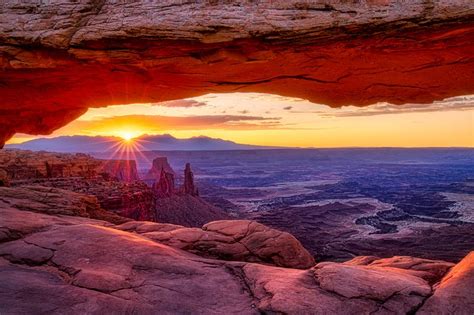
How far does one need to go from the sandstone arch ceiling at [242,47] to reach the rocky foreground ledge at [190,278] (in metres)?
4.03

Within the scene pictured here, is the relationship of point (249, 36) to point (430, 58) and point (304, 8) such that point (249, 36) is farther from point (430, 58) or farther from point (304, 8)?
point (430, 58)

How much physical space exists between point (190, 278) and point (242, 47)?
4949 mm

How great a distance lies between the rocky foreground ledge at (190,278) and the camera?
5867 millimetres

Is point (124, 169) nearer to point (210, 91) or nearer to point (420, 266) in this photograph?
point (210, 91)

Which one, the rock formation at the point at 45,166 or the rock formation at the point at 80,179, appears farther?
the rock formation at the point at 45,166

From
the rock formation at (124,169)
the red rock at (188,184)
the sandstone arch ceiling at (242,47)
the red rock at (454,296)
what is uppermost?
the sandstone arch ceiling at (242,47)

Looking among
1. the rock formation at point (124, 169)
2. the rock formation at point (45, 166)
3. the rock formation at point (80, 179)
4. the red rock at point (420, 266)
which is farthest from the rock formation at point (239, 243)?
the rock formation at point (124, 169)

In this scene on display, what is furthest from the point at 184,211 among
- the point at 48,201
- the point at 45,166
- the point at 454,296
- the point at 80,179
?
the point at 454,296

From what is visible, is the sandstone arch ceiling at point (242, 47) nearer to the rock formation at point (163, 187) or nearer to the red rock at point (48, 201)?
the red rock at point (48, 201)

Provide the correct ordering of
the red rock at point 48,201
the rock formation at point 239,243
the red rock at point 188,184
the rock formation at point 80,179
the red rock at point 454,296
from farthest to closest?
1. the red rock at point 188,184
2. the rock formation at point 80,179
3. the red rock at point 48,201
4. the rock formation at point 239,243
5. the red rock at point 454,296

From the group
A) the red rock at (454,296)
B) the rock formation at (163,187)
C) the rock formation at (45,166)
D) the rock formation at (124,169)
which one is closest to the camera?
the red rock at (454,296)

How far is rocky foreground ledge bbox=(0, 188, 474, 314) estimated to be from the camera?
5867 mm

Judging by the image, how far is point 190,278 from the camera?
695cm

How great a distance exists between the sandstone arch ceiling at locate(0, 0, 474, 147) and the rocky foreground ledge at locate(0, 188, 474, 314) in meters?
4.03
